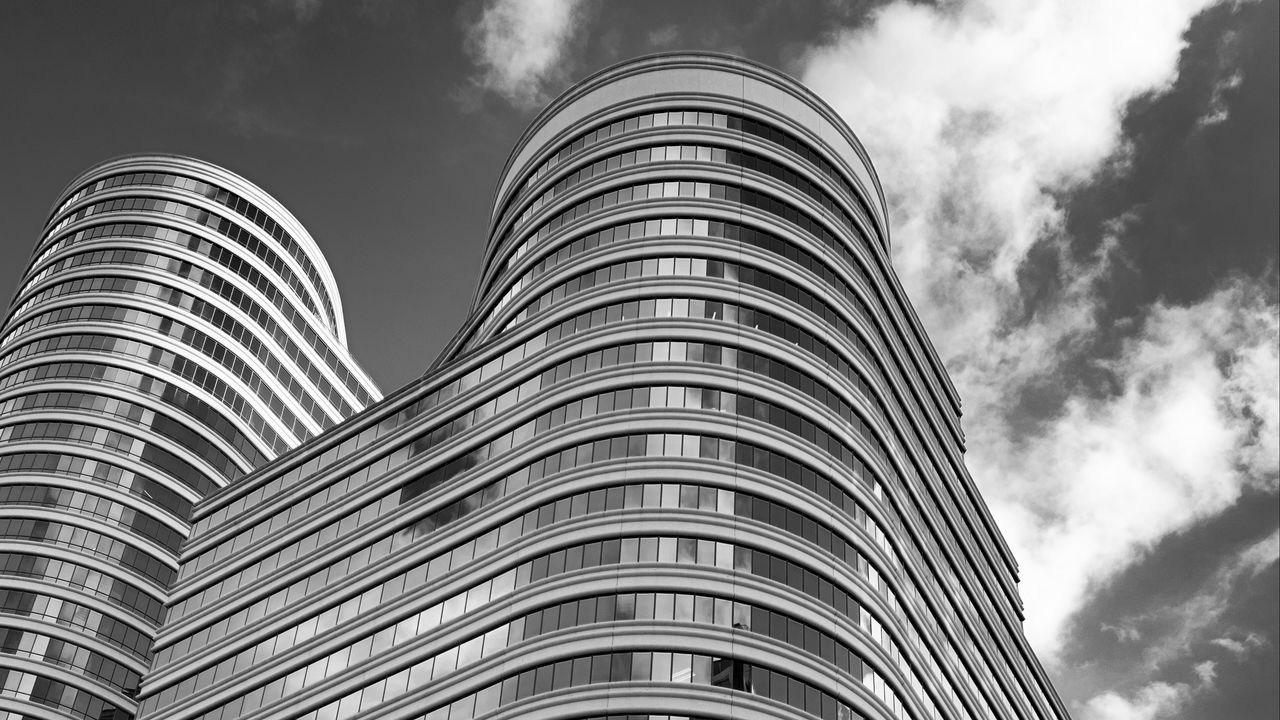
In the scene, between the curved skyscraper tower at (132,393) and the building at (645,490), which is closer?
the building at (645,490)

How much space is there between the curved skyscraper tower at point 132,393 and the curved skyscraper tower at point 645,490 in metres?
25.9

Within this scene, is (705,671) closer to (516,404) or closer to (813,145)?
(516,404)

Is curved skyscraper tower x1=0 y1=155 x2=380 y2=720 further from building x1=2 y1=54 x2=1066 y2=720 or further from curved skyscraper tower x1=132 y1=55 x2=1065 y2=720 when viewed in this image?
curved skyscraper tower x1=132 y1=55 x2=1065 y2=720

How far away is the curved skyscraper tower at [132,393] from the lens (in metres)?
109

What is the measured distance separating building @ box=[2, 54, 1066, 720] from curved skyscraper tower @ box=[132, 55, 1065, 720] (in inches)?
7.0

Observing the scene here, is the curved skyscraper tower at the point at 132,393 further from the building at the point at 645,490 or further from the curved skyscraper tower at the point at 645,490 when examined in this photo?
the curved skyscraper tower at the point at 645,490

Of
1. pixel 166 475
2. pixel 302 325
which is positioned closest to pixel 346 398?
pixel 302 325

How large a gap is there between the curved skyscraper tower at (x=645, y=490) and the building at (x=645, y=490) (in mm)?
177

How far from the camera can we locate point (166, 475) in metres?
118

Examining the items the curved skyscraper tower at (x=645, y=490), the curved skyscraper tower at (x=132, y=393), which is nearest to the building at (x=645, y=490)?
the curved skyscraper tower at (x=645, y=490)

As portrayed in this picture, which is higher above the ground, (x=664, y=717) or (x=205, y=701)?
(x=205, y=701)

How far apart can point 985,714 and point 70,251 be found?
95.4 metres

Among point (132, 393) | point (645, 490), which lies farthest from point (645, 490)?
point (132, 393)

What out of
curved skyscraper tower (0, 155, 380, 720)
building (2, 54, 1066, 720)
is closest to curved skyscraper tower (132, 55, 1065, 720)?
building (2, 54, 1066, 720)
